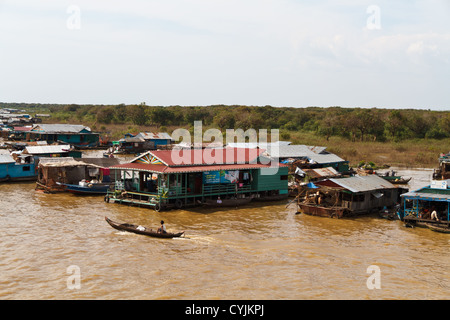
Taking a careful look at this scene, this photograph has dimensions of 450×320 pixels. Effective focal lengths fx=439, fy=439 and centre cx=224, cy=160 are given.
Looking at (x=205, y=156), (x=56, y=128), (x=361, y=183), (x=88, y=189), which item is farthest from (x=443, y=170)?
(x=56, y=128)

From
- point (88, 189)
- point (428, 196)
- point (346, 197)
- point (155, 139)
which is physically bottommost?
point (88, 189)

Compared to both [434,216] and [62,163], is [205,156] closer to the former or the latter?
[62,163]

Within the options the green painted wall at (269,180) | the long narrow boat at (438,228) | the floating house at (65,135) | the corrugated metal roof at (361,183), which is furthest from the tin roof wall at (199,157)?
the floating house at (65,135)

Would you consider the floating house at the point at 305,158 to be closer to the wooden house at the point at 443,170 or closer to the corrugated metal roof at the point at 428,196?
the wooden house at the point at 443,170

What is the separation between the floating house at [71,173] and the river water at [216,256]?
425 cm

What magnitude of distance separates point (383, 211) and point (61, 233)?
674 inches

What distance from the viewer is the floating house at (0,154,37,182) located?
3247cm

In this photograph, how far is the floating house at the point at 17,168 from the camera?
32.5 m

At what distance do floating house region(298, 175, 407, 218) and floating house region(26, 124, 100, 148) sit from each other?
3960 centimetres

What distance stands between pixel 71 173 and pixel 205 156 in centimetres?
985

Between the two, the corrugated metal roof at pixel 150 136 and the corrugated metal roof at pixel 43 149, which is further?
the corrugated metal roof at pixel 150 136

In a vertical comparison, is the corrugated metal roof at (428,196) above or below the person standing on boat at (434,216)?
above

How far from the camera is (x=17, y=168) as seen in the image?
3312 cm

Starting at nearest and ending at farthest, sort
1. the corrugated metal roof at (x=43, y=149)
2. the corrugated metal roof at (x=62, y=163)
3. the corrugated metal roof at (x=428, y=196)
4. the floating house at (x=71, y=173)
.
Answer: the corrugated metal roof at (x=428, y=196) → the floating house at (x=71, y=173) → the corrugated metal roof at (x=62, y=163) → the corrugated metal roof at (x=43, y=149)
